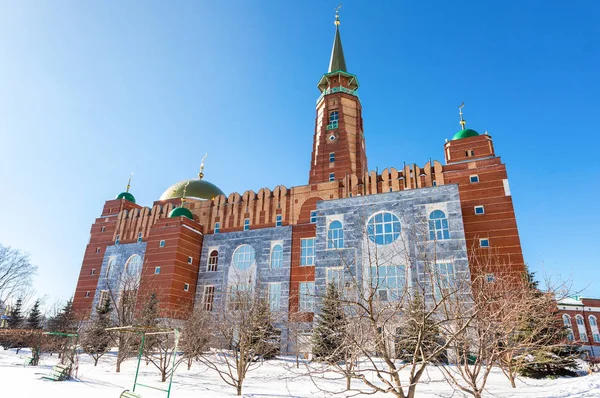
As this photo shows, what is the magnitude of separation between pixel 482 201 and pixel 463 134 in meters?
6.32

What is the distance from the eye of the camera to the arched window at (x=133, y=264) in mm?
33938

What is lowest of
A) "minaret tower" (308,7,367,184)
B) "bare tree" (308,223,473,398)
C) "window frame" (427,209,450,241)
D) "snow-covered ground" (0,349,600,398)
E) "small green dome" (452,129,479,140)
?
"snow-covered ground" (0,349,600,398)

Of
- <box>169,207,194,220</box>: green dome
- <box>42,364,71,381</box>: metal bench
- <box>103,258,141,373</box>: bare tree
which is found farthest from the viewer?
<box>169,207,194,220</box>: green dome

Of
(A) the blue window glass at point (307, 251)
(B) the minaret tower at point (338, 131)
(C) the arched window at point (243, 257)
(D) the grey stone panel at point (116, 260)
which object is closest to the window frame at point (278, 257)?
(C) the arched window at point (243, 257)

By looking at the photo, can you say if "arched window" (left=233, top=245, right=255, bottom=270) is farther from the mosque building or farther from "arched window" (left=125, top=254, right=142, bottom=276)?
"arched window" (left=125, top=254, right=142, bottom=276)

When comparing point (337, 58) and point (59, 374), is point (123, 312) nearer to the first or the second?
point (59, 374)

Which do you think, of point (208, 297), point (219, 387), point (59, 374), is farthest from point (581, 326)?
point (59, 374)

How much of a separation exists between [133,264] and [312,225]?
1827 cm

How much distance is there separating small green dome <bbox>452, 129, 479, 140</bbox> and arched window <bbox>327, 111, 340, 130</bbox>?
13262 mm

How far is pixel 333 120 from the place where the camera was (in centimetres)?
3941

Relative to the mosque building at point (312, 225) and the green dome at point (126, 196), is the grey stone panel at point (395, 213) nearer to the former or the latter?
the mosque building at point (312, 225)

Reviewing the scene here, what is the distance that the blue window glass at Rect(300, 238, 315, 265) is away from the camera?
1171 inches

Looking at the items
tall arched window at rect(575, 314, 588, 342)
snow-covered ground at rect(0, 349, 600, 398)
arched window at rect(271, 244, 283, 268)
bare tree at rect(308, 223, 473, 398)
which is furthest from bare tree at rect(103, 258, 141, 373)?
tall arched window at rect(575, 314, 588, 342)

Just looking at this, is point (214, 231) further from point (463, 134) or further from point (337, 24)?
point (337, 24)
